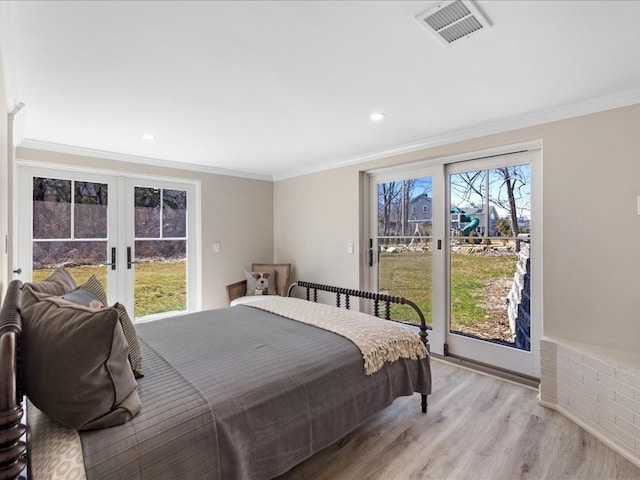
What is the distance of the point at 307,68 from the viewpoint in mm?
1855

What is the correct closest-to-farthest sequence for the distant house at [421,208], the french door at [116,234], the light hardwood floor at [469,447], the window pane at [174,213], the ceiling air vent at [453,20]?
the ceiling air vent at [453,20]
the light hardwood floor at [469,447]
the french door at [116,234]
the distant house at [421,208]
the window pane at [174,213]

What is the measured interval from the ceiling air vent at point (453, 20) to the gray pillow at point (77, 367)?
1.74 meters

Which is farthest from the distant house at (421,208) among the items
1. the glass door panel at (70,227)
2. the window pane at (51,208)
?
the window pane at (51,208)

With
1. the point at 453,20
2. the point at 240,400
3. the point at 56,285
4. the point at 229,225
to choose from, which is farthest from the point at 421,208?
the point at 56,285

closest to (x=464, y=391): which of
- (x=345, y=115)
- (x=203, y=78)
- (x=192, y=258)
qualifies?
(x=345, y=115)

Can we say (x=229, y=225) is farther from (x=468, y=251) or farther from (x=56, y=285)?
(x=468, y=251)

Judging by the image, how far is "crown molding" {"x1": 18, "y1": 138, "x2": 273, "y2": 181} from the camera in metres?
3.21

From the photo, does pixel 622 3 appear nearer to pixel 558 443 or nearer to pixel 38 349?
pixel 558 443

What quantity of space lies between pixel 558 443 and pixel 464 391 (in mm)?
706

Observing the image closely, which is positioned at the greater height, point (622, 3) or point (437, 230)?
point (622, 3)

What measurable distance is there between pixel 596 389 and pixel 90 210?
477cm

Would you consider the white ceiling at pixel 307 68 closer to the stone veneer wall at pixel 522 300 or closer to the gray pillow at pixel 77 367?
the stone veneer wall at pixel 522 300

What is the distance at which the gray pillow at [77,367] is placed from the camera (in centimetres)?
107

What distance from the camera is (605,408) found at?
2.04 metres
